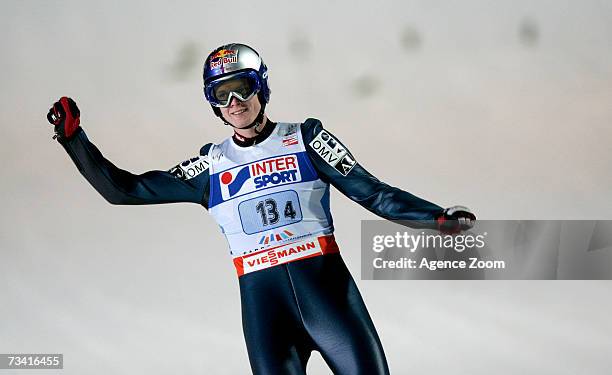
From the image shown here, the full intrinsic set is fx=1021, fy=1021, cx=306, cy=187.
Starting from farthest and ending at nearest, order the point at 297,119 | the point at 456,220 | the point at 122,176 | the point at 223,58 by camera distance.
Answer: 1. the point at 297,119
2. the point at 122,176
3. the point at 223,58
4. the point at 456,220

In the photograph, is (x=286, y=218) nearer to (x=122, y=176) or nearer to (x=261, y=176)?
(x=261, y=176)

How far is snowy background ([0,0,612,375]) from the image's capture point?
22.3 ft

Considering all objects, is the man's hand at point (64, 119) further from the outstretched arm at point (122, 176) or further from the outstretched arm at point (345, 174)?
the outstretched arm at point (345, 174)

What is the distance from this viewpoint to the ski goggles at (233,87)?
4.18m

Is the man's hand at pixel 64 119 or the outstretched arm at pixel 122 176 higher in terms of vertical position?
the man's hand at pixel 64 119

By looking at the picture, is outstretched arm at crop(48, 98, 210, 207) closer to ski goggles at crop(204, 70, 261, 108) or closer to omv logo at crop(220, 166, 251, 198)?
omv logo at crop(220, 166, 251, 198)

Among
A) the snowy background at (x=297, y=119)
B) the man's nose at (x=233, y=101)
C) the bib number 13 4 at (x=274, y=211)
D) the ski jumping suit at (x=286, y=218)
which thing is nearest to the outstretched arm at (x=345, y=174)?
the ski jumping suit at (x=286, y=218)

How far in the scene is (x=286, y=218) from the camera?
409 cm

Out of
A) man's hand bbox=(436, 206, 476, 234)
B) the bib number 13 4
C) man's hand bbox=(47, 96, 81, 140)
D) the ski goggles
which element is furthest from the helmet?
man's hand bbox=(436, 206, 476, 234)

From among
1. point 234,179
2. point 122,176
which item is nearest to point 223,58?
point 234,179

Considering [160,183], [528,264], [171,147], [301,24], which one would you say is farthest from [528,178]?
[160,183]

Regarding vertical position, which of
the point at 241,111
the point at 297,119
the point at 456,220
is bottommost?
the point at 456,220

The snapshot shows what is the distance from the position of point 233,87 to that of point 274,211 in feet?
1.78

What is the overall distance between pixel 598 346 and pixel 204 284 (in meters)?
2.59
